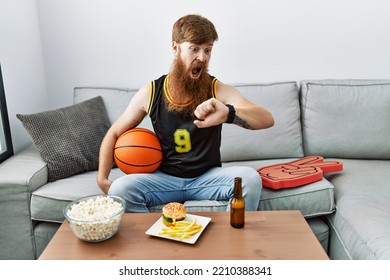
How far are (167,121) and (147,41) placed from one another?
41.3 inches

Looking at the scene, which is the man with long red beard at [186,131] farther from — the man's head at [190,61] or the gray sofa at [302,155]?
the gray sofa at [302,155]

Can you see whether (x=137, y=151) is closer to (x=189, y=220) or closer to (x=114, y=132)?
(x=114, y=132)

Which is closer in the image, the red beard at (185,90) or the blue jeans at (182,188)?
the blue jeans at (182,188)

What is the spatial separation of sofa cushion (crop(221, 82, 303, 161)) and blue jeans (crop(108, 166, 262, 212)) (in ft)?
1.72

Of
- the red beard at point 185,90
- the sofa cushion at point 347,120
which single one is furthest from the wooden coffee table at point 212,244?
the sofa cushion at point 347,120

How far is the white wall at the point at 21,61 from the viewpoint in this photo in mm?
2469

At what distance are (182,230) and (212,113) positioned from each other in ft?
1.94

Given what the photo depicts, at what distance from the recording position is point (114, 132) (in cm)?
212

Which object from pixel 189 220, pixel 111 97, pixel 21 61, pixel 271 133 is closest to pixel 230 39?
pixel 271 133

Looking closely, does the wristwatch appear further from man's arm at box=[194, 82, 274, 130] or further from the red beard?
the red beard

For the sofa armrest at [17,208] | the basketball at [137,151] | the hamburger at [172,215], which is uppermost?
the basketball at [137,151]

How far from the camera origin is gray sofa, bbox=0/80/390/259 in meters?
1.92
